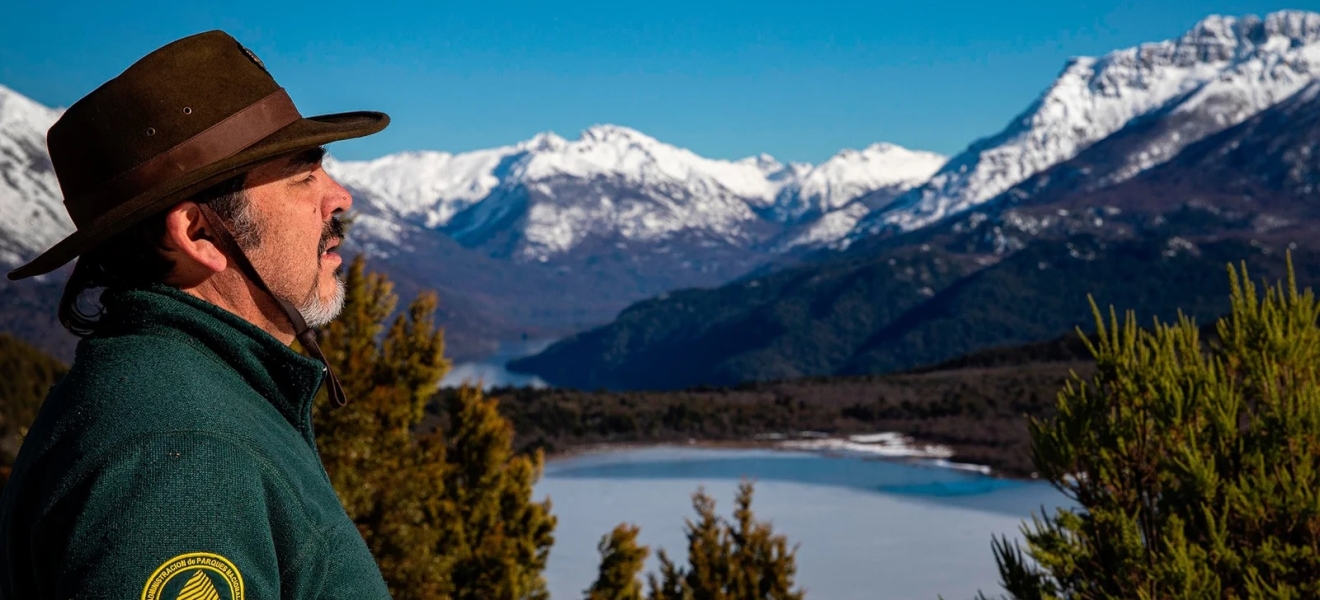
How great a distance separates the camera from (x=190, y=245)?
2.00m

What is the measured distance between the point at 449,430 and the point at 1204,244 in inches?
7064

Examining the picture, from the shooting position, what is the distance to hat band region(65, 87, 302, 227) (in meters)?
1.93

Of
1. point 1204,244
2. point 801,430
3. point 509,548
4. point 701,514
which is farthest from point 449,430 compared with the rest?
point 1204,244

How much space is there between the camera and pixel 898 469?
35406 millimetres

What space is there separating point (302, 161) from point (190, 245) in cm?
27

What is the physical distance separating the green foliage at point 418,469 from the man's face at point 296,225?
9629mm

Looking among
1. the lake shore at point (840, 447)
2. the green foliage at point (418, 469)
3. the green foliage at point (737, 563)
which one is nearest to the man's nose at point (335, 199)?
the green foliage at point (418, 469)

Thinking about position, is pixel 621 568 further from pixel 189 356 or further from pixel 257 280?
pixel 189 356

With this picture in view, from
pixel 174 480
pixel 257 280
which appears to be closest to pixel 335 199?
pixel 257 280

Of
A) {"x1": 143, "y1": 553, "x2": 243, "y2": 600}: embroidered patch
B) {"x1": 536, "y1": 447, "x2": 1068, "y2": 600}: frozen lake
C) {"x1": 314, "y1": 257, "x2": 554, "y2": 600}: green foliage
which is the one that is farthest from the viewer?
{"x1": 536, "y1": 447, "x2": 1068, "y2": 600}: frozen lake

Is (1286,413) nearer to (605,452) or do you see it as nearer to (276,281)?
(276,281)

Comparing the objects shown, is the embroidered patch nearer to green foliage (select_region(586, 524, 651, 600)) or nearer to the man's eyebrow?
the man's eyebrow

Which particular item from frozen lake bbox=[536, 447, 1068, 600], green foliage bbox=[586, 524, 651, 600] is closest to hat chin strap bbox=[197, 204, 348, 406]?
frozen lake bbox=[536, 447, 1068, 600]

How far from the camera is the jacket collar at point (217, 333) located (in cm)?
192
